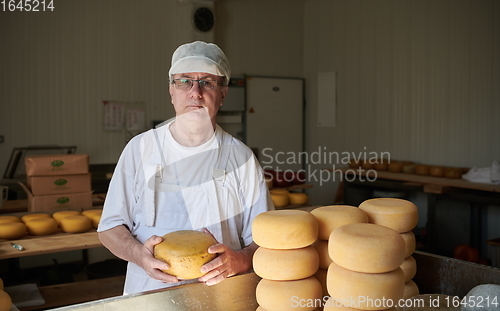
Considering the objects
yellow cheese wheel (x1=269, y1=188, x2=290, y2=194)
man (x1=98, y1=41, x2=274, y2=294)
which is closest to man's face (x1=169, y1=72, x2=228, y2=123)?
man (x1=98, y1=41, x2=274, y2=294)

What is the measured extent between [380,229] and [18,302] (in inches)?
102

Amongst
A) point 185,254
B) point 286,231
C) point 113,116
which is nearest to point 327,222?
point 286,231

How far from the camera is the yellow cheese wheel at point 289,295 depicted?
0.93 metres

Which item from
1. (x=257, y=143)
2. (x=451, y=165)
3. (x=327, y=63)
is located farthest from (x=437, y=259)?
(x=327, y=63)

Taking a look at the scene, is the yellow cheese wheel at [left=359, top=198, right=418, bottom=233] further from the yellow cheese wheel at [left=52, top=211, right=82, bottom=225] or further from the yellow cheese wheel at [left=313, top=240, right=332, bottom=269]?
the yellow cheese wheel at [left=52, top=211, right=82, bottom=225]

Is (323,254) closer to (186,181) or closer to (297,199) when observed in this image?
(186,181)

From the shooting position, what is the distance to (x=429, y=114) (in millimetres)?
5535

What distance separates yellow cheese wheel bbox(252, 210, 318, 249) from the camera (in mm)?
926

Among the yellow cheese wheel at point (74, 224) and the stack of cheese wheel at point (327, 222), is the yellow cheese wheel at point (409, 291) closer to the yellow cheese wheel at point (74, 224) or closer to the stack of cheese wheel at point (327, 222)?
the stack of cheese wheel at point (327, 222)

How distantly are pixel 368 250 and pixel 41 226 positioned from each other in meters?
2.42

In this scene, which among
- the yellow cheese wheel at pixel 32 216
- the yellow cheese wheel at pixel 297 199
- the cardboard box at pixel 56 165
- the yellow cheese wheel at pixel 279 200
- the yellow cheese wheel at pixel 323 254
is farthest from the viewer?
the yellow cheese wheel at pixel 297 199

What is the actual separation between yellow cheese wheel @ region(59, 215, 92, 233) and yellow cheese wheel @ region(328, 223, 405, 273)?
2277 mm

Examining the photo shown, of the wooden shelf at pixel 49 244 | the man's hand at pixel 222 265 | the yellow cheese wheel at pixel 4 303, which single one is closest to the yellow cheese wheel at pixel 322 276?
the man's hand at pixel 222 265

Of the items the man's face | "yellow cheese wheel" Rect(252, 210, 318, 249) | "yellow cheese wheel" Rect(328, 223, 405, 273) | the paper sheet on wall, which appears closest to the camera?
"yellow cheese wheel" Rect(328, 223, 405, 273)
